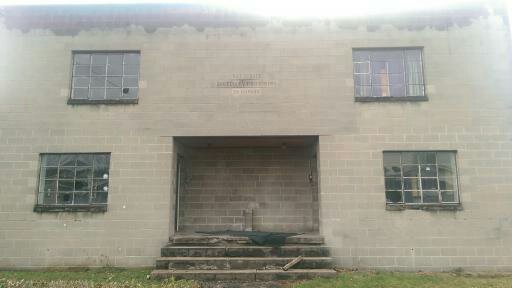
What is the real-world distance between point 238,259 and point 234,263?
12cm

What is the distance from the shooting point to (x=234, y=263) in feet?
26.6

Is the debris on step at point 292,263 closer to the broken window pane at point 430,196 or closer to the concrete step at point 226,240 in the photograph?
the concrete step at point 226,240

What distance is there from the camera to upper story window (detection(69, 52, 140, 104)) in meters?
9.42

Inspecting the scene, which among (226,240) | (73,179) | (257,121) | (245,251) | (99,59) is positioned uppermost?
(99,59)

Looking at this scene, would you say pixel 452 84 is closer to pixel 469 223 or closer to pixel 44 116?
pixel 469 223

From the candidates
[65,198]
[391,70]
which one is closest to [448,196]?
[391,70]

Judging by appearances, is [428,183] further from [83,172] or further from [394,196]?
[83,172]

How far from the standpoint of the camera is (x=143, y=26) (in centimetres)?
953

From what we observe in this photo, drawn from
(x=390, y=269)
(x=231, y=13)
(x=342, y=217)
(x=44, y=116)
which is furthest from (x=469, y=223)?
(x=44, y=116)

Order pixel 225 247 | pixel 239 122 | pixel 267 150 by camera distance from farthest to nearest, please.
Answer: pixel 267 150, pixel 239 122, pixel 225 247

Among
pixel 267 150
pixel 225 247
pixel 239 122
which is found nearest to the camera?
pixel 225 247

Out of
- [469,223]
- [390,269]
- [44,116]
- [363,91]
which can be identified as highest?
[363,91]

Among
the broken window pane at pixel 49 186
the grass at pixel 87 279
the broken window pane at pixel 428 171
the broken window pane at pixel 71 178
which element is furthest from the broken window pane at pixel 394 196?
the broken window pane at pixel 49 186

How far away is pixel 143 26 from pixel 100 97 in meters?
2.05
